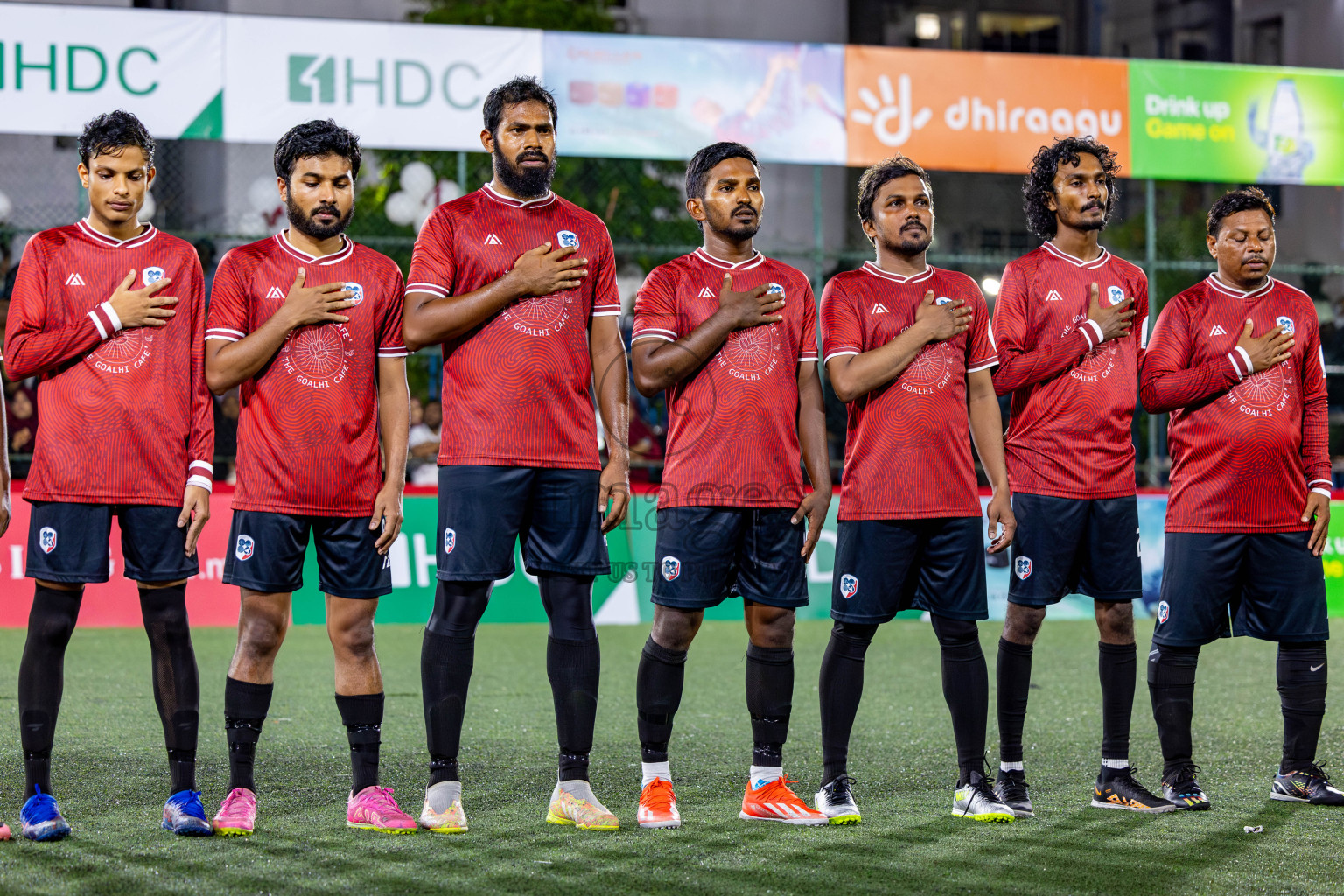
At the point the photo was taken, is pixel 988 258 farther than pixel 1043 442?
Yes

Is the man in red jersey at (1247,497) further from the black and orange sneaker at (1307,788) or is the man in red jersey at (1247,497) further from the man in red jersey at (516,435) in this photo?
the man in red jersey at (516,435)

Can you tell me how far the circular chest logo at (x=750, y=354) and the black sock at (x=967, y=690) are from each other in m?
0.98

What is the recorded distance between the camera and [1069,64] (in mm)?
11703

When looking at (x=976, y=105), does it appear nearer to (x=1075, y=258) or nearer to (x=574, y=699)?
(x=1075, y=258)

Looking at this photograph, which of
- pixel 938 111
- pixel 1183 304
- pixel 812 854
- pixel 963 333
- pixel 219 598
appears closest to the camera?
pixel 812 854

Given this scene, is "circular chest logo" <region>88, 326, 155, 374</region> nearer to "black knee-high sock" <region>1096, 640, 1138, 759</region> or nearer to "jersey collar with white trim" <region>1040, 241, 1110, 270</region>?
"jersey collar with white trim" <region>1040, 241, 1110, 270</region>

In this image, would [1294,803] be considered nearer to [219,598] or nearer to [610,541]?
[610,541]

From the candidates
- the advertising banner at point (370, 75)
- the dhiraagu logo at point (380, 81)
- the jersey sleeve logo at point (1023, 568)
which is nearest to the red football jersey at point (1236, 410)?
the jersey sleeve logo at point (1023, 568)

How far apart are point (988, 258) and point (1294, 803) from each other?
7.35 meters

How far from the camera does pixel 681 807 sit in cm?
464

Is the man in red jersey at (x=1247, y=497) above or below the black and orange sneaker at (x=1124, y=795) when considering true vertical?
above

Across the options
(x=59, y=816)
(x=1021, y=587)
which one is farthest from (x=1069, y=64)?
(x=59, y=816)

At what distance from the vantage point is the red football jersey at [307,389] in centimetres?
420

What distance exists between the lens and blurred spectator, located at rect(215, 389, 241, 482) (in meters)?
11.0
